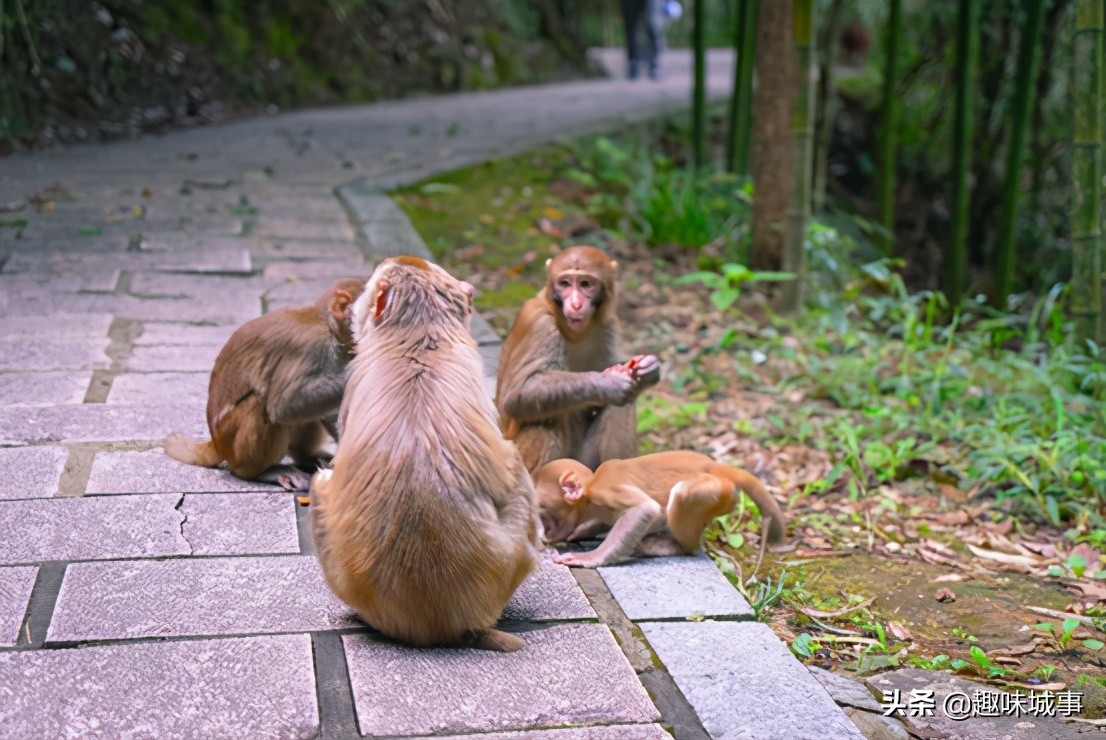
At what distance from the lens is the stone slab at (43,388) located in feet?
15.0

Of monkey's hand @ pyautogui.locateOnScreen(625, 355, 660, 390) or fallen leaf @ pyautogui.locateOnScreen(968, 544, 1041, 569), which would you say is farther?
fallen leaf @ pyautogui.locateOnScreen(968, 544, 1041, 569)

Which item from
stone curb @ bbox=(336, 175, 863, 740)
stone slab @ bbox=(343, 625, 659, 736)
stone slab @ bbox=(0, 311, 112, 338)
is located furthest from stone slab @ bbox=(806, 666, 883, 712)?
stone slab @ bbox=(0, 311, 112, 338)

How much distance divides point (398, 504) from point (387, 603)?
256 millimetres

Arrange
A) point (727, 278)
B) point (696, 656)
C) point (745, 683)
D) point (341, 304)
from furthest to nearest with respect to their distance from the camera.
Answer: point (727, 278)
point (341, 304)
point (696, 656)
point (745, 683)

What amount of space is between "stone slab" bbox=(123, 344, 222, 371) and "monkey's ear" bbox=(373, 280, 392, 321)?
2.14 metres

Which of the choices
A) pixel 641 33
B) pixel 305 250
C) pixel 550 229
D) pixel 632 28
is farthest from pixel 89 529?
pixel 641 33

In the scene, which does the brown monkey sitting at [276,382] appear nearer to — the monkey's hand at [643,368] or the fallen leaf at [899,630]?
the monkey's hand at [643,368]

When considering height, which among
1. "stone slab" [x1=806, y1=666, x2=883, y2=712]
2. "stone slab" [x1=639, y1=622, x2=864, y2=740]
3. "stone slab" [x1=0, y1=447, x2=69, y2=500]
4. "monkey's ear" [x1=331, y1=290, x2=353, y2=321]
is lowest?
"stone slab" [x1=806, y1=666, x2=883, y2=712]

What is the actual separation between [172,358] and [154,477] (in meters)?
1.39

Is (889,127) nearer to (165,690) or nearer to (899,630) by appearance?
(899,630)

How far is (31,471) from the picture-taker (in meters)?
3.91

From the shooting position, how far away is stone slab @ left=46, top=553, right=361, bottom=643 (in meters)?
3.00

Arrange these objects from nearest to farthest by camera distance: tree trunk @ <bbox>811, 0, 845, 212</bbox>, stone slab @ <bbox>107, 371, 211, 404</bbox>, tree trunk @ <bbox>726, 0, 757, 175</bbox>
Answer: stone slab @ <bbox>107, 371, 211, 404</bbox>, tree trunk @ <bbox>726, 0, 757, 175</bbox>, tree trunk @ <bbox>811, 0, 845, 212</bbox>

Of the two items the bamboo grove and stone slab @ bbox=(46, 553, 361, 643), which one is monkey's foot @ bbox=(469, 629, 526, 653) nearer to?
stone slab @ bbox=(46, 553, 361, 643)
